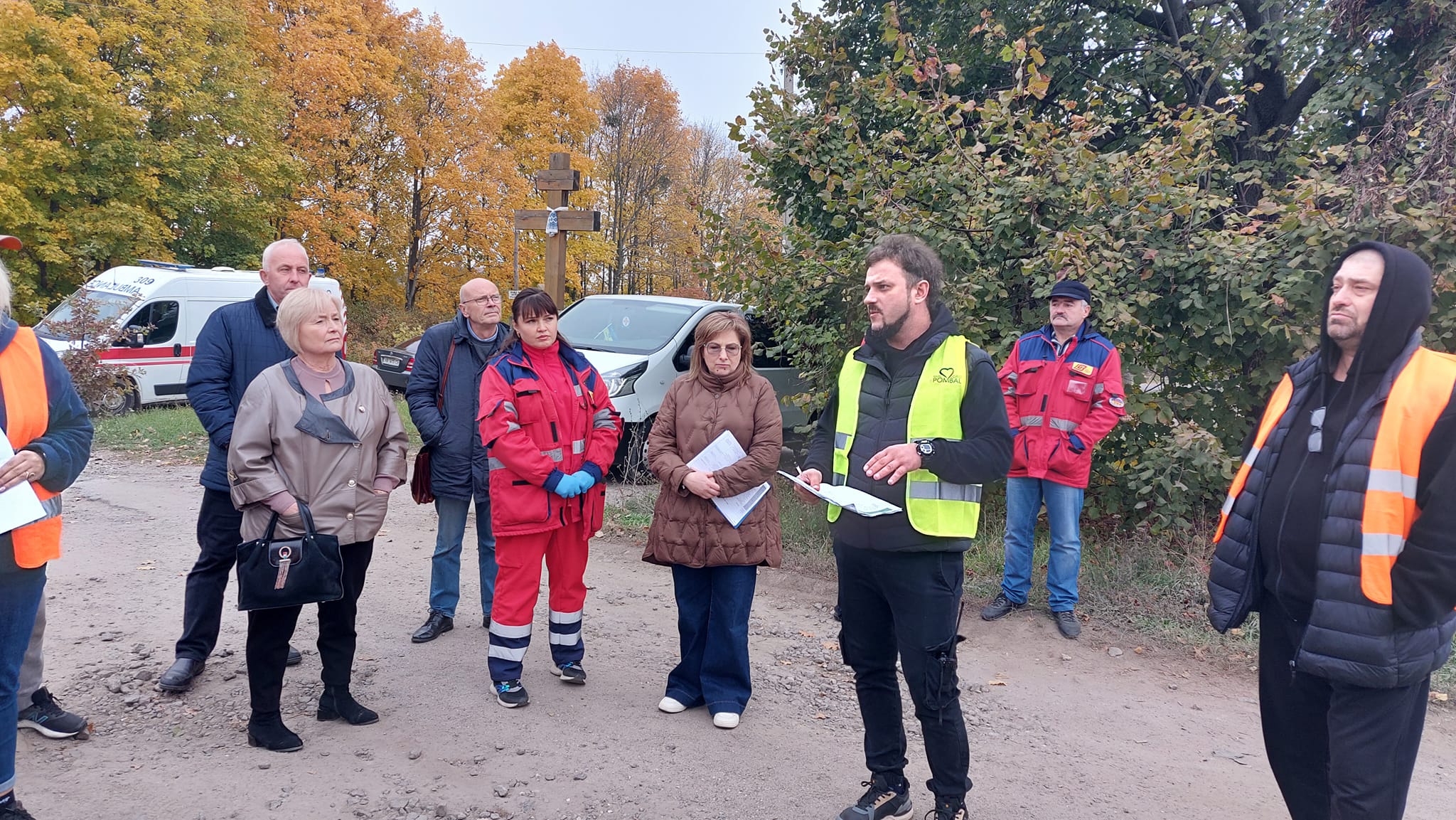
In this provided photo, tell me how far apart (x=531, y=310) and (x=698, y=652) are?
5.75ft

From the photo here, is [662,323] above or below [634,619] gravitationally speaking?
above

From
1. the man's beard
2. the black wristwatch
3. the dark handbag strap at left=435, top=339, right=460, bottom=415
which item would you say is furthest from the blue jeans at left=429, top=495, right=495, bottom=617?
the black wristwatch

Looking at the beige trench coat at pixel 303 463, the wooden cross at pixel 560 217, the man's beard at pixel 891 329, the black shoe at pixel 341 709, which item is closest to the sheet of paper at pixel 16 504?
the beige trench coat at pixel 303 463

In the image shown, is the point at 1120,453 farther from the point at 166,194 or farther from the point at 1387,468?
the point at 166,194

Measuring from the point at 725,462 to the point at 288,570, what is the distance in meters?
1.79

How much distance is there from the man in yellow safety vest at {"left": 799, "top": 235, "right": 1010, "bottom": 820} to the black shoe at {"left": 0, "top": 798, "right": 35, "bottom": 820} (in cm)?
275

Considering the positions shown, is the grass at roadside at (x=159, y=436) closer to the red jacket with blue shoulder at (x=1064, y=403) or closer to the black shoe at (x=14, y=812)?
the red jacket with blue shoulder at (x=1064, y=403)

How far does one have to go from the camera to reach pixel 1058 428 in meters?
5.48

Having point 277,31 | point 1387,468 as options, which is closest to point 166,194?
point 277,31

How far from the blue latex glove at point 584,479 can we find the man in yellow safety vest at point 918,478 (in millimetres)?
1423

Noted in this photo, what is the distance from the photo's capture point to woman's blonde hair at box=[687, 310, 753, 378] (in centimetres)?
421

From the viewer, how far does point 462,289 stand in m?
5.34

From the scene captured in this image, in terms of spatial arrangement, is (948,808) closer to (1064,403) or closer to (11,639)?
(1064,403)

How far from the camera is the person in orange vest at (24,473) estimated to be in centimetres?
299
